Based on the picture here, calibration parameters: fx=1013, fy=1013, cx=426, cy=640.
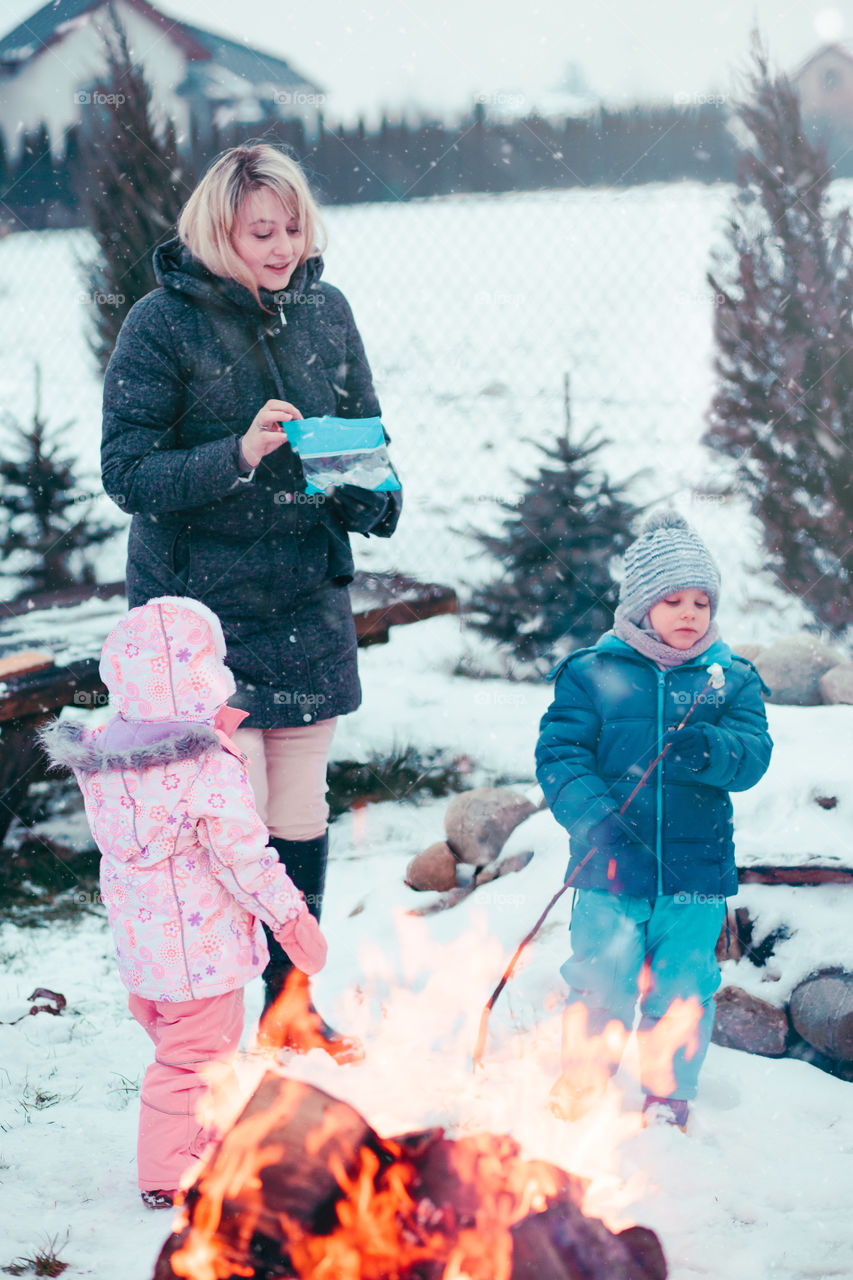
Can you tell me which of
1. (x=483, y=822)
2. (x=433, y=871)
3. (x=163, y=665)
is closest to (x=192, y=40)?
(x=483, y=822)

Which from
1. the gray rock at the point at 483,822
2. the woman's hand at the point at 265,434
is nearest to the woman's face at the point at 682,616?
the woman's hand at the point at 265,434

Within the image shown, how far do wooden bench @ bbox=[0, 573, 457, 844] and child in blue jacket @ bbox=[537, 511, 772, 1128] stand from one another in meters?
2.54

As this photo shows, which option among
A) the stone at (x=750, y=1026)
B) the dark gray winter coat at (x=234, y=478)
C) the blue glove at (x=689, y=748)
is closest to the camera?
the blue glove at (x=689, y=748)

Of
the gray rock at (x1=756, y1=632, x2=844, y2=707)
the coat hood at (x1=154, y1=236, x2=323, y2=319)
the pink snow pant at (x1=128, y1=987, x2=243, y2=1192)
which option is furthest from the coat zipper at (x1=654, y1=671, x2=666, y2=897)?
the gray rock at (x1=756, y1=632, x2=844, y2=707)

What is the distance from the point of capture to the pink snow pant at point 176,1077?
2143 millimetres

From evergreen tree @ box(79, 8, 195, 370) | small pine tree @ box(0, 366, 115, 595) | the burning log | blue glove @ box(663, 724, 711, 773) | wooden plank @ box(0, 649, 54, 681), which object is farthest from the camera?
small pine tree @ box(0, 366, 115, 595)

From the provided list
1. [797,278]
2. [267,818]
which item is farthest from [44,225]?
[267,818]

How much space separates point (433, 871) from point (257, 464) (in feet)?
6.51

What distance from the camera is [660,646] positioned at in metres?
2.44

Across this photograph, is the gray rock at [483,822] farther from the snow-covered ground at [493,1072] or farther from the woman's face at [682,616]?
the woman's face at [682,616]

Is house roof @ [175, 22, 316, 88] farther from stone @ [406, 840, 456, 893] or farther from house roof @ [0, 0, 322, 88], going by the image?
stone @ [406, 840, 456, 893]

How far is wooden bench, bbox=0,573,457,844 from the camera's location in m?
4.37

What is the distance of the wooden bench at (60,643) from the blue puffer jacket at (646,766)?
2501 mm

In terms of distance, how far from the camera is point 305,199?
2473 millimetres
